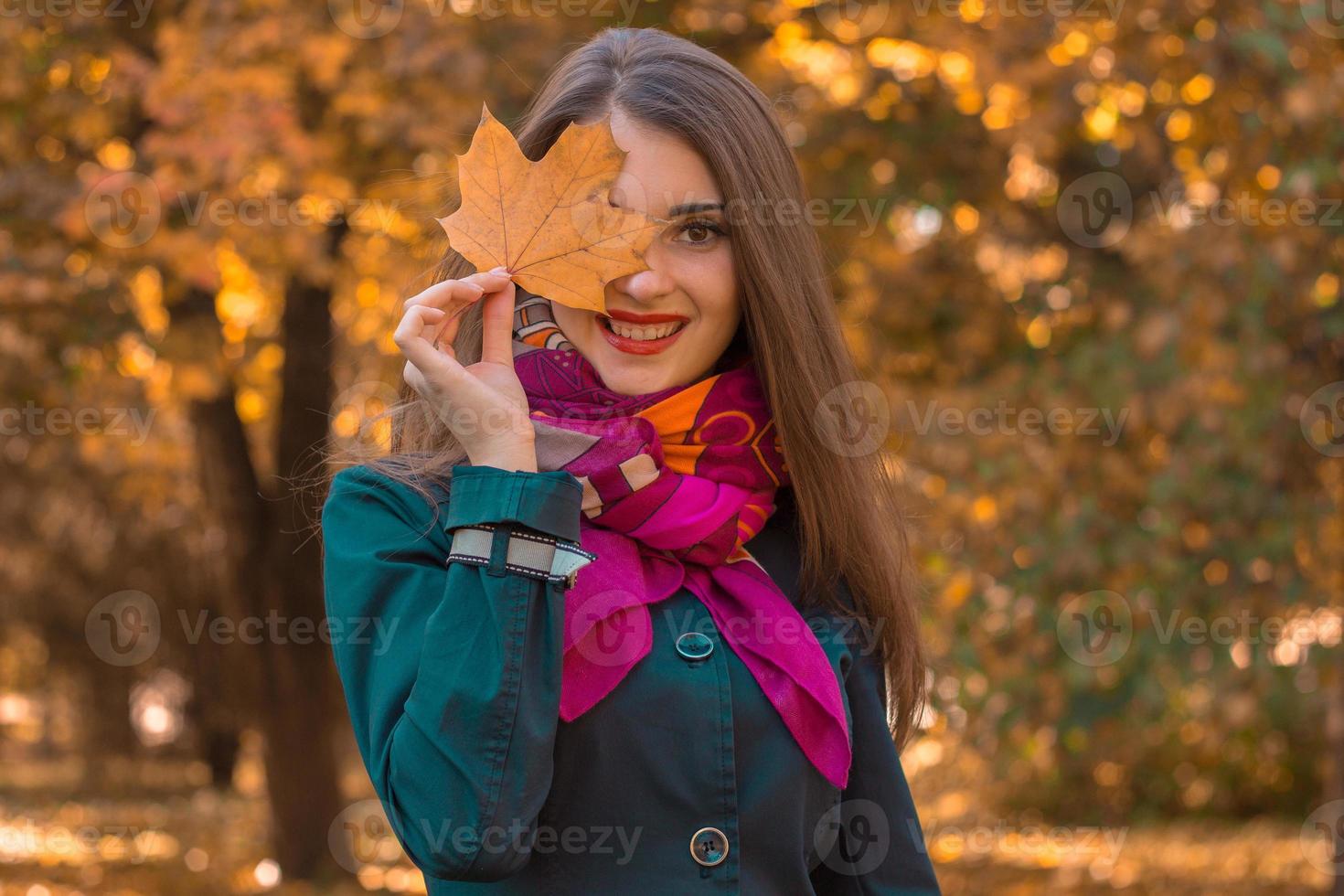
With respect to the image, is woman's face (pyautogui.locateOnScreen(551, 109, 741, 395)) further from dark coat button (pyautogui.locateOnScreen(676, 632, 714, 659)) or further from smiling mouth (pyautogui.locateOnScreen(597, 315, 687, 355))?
dark coat button (pyautogui.locateOnScreen(676, 632, 714, 659))

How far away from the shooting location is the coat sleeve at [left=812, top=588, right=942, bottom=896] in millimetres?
2137

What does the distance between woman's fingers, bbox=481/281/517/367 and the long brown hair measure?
0.17 m

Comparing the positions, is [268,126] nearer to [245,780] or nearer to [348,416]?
[348,416]

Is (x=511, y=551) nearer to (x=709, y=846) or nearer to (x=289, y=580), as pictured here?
(x=709, y=846)

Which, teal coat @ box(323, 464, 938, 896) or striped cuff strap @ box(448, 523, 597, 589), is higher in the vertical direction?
striped cuff strap @ box(448, 523, 597, 589)

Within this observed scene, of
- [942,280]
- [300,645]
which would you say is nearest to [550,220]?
[942,280]

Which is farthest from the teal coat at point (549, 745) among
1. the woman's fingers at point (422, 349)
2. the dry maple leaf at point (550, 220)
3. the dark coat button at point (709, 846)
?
the dry maple leaf at point (550, 220)

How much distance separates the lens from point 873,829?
7.03ft

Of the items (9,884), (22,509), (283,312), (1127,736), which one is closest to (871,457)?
(283,312)

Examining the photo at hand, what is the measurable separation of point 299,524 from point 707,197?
6390 mm

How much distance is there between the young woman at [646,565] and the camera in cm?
171

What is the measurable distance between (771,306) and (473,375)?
0.52 metres

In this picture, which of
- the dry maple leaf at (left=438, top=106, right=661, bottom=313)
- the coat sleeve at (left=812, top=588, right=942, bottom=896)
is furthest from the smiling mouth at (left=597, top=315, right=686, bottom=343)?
the coat sleeve at (left=812, top=588, right=942, bottom=896)

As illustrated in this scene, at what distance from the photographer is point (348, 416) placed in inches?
234
